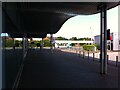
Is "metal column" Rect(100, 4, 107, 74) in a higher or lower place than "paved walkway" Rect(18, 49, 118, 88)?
higher

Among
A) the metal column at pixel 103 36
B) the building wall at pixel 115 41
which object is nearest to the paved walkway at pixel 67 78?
the metal column at pixel 103 36

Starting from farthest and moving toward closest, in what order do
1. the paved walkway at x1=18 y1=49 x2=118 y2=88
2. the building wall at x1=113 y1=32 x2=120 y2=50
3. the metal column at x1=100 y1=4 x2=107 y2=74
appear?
1. the building wall at x1=113 y1=32 x2=120 y2=50
2. the metal column at x1=100 y1=4 x2=107 y2=74
3. the paved walkway at x1=18 y1=49 x2=118 y2=88

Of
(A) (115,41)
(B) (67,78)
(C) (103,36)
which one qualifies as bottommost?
(B) (67,78)

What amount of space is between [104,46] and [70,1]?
10.4 ft

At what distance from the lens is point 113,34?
217 feet

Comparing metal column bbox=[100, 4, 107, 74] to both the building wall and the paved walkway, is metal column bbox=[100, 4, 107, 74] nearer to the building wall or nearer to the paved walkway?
the paved walkway

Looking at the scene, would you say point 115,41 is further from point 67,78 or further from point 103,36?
point 67,78

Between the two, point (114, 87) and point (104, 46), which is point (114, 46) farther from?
point (114, 87)

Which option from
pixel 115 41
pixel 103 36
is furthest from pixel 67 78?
pixel 115 41

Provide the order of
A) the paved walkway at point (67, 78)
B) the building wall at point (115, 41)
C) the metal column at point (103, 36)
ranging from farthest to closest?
the building wall at point (115, 41)
the metal column at point (103, 36)
the paved walkway at point (67, 78)

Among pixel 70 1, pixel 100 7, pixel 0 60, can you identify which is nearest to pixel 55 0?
pixel 70 1

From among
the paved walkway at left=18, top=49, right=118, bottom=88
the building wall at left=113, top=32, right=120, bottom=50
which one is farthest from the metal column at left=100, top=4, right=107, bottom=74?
the building wall at left=113, top=32, right=120, bottom=50

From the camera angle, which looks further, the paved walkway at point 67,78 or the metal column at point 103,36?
the metal column at point 103,36

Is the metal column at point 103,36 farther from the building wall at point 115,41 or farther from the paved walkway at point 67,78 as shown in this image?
the building wall at point 115,41
